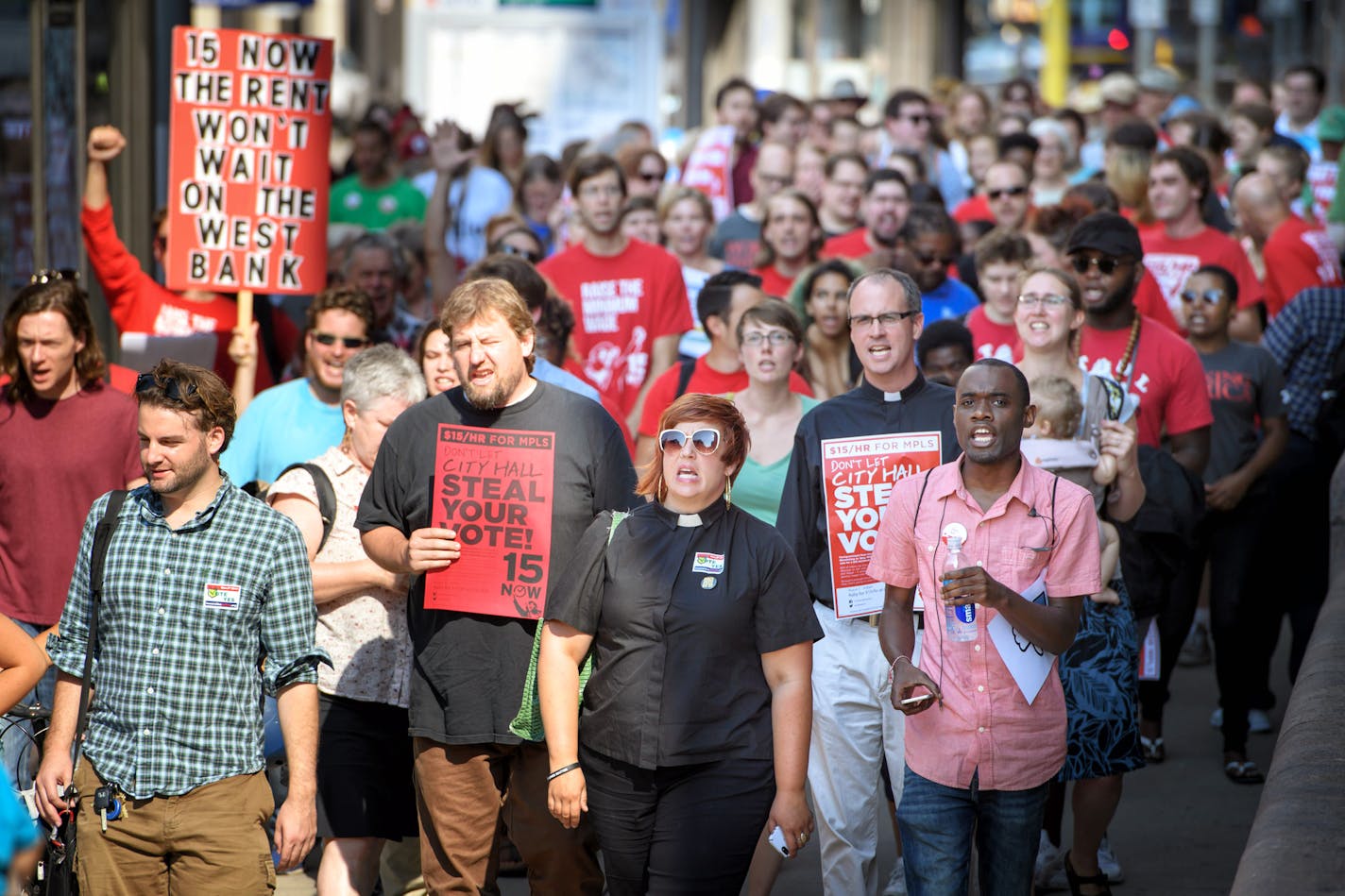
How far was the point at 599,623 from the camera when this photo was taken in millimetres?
5113

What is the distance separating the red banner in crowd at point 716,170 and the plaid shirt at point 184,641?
10.1 m

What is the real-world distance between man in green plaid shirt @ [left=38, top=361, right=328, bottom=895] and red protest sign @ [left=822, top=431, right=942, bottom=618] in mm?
1869

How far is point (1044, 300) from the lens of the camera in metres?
Answer: 6.86

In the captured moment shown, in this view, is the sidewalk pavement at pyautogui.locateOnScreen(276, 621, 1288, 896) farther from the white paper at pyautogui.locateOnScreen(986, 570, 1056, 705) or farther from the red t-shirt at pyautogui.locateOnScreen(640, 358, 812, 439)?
the white paper at pyautogui.locateOnScreen(986, 570, 1056, 705)

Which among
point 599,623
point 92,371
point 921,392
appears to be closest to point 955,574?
point 599,623

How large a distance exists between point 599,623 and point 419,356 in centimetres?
237

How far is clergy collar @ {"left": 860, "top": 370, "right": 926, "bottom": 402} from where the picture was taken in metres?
6.29

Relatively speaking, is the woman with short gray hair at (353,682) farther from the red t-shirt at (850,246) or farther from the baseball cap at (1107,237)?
the red t-shirt at (850,246)

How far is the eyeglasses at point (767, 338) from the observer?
707 cm

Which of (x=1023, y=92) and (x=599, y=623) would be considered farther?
(x=1023, y=92)

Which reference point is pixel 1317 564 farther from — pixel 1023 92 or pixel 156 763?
pixel 1023 92

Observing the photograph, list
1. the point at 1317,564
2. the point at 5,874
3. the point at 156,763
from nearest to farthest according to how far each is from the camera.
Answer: the point at 5,874 < the point at 156,763 < the point at 1317,564

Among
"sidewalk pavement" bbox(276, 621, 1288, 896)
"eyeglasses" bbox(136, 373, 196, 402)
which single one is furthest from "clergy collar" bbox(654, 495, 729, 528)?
"sidewalk pavement" bbox(276, 621, 1288, 896)

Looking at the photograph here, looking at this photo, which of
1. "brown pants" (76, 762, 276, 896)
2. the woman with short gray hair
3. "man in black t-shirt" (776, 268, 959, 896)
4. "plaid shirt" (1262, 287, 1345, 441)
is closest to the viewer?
"brown pants" (76, 762, 276, 896)
